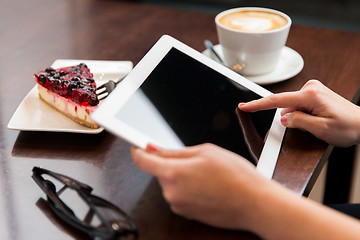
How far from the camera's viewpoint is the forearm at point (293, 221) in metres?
0.58

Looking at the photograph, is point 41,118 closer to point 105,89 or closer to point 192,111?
point 105,89

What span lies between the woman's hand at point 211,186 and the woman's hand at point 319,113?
0.22m

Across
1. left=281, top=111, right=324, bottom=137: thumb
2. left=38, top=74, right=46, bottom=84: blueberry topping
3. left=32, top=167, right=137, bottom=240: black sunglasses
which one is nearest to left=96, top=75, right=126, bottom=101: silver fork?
left=38, top=74, right=46, bottom=84: blueberry topping

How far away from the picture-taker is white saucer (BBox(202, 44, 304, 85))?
1002 mm

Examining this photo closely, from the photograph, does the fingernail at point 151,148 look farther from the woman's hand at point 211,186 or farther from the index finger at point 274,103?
the index finger at point 274,103

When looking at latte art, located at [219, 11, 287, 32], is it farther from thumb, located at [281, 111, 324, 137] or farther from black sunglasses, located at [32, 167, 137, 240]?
black sunglasses, located at [32, 167, 137, 240]

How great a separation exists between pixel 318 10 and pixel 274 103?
6.06ft

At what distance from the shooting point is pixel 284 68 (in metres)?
1.07

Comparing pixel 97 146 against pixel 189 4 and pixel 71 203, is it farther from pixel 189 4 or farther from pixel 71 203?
pixel 189 4

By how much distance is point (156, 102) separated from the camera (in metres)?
0.73

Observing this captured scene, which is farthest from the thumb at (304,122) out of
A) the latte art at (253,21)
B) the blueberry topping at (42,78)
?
the blueberry topping at (42,78)

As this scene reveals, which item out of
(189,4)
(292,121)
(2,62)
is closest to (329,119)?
(292,121)

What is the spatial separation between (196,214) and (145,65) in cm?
28

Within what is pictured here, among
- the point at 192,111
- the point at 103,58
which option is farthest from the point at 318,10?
the point at 192,111
